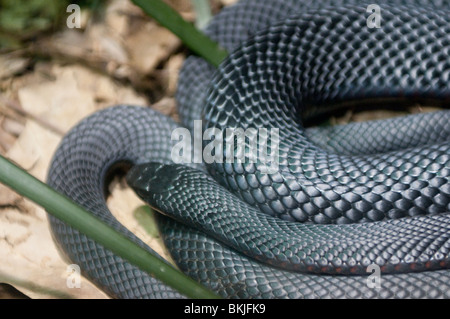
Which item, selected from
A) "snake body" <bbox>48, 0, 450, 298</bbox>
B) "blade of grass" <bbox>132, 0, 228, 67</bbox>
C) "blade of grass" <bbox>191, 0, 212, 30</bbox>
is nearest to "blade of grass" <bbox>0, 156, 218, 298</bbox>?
"snake body" <bbox>48, 0, 450, 298</bbox>

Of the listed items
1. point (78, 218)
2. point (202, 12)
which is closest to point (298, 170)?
point (78, 218)

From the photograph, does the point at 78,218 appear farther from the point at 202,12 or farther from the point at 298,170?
the point at 202,12

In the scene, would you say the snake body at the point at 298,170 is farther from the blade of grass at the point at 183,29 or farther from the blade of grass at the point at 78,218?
the blade of grass at the point at 78,218

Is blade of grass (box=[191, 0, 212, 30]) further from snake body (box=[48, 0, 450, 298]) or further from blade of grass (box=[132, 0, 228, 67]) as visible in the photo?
blade of grass (box=[132, 0, 228, 67])

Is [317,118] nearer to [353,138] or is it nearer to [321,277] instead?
[353,138]

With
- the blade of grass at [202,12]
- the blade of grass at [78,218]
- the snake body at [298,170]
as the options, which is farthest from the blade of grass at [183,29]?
the blade of grass at [78,218]

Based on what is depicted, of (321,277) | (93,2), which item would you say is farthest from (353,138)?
(93,2)
